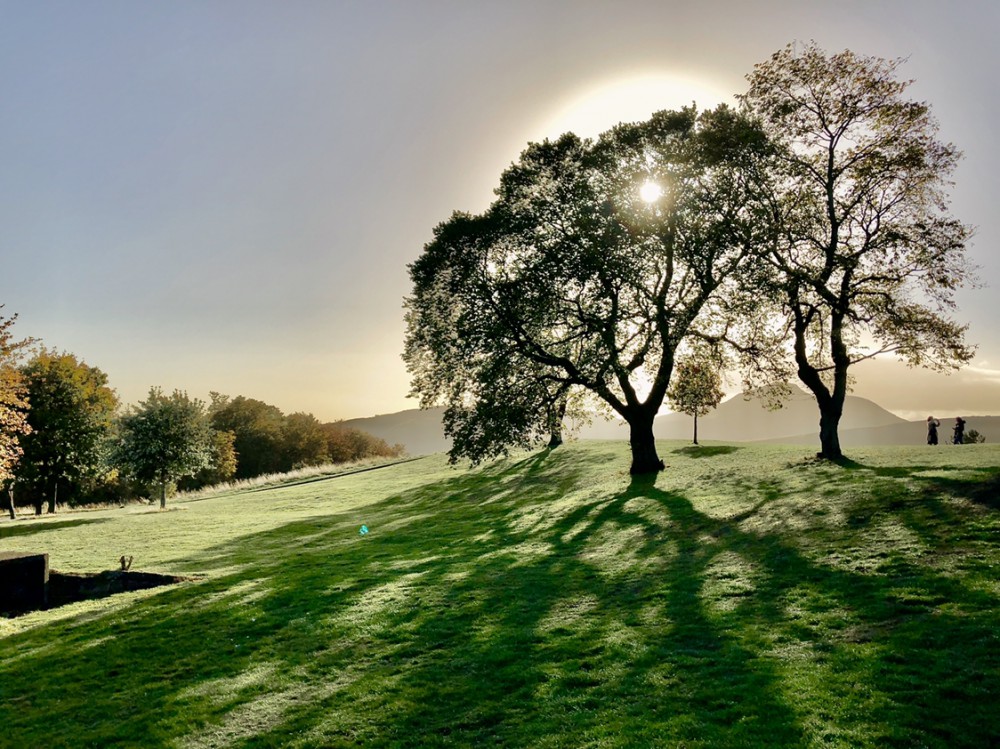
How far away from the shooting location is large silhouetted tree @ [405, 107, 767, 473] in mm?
33094

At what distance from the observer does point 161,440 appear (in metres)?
49.5

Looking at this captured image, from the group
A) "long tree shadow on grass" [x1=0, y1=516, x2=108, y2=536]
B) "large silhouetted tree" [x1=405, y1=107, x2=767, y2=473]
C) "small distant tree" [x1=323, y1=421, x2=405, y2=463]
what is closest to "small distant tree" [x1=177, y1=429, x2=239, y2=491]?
"small distant tree" [x1=323, y1=421, x2=405, y2=463]

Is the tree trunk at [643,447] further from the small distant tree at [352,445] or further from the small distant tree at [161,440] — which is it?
the small distant tree at [352,445]

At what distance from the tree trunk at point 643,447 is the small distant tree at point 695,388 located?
4.86 m

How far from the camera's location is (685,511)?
24.5 meters

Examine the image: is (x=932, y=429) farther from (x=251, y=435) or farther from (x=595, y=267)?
(x=251, y=435)

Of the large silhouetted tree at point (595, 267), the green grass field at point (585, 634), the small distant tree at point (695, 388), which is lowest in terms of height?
the green grass field at point (585, 634)

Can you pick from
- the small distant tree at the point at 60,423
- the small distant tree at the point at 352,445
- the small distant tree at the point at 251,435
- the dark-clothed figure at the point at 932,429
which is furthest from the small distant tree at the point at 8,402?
the small distant tree at the point at 352,445

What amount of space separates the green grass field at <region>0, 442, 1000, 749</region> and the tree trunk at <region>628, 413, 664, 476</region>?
8.46 m

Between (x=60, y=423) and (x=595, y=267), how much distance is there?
51.9m

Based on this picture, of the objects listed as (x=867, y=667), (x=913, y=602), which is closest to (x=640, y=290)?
(x=913, y=602)

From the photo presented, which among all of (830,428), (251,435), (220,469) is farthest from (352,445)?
(830,428)

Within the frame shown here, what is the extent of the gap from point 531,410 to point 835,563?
66.5 feet

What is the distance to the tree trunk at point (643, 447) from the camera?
120ft
